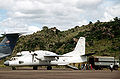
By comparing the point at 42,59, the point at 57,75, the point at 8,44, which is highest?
the point at 8,44

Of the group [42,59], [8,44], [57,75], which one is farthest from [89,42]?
[57,75]

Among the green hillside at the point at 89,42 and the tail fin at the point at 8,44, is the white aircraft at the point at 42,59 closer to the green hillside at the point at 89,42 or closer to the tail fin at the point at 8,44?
the tail fin at the point at 8,44

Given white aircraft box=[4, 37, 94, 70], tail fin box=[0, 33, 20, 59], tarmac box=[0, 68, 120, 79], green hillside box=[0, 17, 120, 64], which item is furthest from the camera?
green hillside box=[0, 17, 120, 64]

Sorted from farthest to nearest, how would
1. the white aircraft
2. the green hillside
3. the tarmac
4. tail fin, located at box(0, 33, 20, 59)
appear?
the green hillside < the white aircraft < tail fin, located at box(0, 33, 20, 59) < the tarmac

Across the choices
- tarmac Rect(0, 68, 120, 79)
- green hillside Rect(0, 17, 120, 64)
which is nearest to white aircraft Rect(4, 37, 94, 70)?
tarmac Rect(0, 68, 120, 79)

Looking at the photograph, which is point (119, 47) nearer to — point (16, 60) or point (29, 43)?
point (29, 43)

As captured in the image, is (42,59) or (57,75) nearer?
(57,75)

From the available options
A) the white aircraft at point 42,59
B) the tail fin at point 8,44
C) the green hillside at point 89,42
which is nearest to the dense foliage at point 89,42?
the green hillside at point 89,42

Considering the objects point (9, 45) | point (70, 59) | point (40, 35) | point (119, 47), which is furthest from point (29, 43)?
point (9, 45)

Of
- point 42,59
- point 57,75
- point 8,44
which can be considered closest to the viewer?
point 57,75

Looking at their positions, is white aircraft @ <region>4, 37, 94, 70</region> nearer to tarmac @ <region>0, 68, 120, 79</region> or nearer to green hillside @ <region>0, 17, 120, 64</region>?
tarmac @ <region>0, 68, 120, 79</region>

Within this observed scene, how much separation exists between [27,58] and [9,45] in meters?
5.70

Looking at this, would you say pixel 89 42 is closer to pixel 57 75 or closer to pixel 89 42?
pixel 89 42

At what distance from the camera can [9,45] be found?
4484cm
